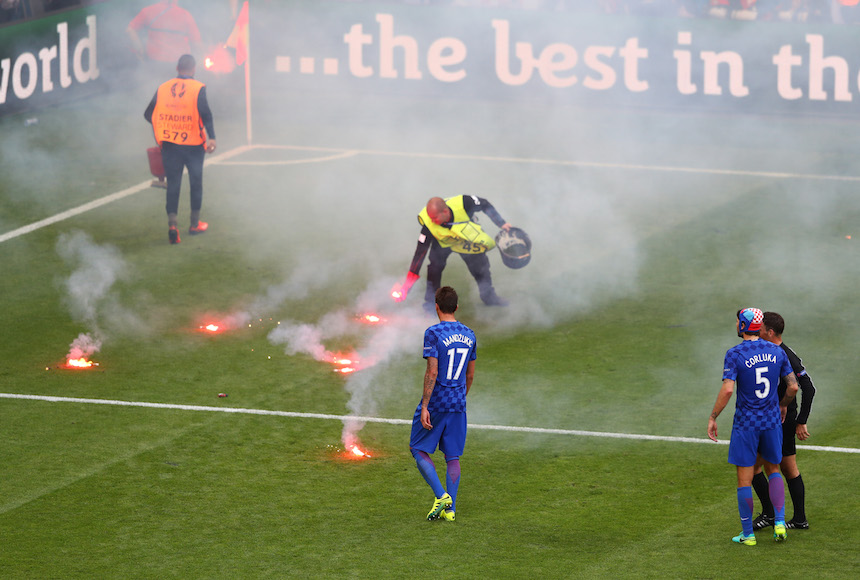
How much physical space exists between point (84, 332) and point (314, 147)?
8.54m

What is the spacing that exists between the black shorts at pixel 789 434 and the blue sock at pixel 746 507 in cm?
45

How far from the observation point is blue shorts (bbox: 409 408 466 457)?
8.55 meters

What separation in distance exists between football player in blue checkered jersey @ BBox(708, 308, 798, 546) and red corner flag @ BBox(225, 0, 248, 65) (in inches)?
512

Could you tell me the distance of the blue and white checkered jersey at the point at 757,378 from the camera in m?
8.01

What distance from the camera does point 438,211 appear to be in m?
12.9

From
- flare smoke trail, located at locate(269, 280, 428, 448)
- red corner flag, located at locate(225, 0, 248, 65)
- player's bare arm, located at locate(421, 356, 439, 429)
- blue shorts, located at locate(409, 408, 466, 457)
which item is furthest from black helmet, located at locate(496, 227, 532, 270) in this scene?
red corner flag, located at locate(225, 0, 248, 65)

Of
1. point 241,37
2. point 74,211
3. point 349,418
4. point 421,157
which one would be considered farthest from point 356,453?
point 241,37

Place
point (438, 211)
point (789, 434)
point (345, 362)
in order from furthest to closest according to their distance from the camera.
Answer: point (438, 211)
point (345, 362)
point (789, 434)

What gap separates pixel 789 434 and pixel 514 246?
18.2 feet

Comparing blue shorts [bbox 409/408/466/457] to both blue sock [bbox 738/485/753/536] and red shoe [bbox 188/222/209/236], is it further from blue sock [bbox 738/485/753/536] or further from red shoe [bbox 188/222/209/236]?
→ red shoe [bbox 188/222/209/236]

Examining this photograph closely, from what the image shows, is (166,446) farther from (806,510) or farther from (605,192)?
(605,192)

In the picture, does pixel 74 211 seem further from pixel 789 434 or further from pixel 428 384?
pixel 789 434

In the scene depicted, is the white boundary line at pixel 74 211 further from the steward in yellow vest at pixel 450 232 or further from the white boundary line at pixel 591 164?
the steward in yellow vest at pixel 450 232

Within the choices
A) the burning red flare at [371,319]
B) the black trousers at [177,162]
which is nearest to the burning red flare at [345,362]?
the burning red flare at [371,319]
